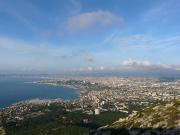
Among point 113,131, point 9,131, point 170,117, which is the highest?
point 170,117

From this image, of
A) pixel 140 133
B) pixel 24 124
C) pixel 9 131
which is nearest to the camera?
pixel 140 133

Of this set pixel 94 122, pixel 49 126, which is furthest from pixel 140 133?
pixel 94 122

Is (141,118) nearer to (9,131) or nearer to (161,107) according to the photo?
(161,107)

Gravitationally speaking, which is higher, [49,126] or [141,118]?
[141,118]

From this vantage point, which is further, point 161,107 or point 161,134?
point 161,107

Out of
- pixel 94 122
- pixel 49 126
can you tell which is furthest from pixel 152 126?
pixel 94 122

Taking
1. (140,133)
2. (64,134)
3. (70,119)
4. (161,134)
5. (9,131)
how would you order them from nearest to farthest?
(161,134) < (140,133) < (64,134) < (9,131) < (70,119)

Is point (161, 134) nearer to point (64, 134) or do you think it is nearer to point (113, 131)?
point (113, 131)
